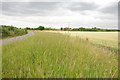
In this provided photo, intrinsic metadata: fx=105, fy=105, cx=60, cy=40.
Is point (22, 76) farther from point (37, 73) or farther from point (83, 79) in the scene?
point (83, 79)

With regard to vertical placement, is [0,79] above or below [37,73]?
below

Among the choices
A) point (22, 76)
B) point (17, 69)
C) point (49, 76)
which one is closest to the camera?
point (49, 76)

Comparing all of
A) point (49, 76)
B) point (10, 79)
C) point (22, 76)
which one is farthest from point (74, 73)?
point (10, 79)

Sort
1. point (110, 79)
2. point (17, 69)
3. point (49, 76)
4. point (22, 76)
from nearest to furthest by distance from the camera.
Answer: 1. point (49, 76)
2. point (22, 76)
3. point (110, 79)
4. point (17, 69)

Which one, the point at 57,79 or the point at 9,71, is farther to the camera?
the point at 9,71

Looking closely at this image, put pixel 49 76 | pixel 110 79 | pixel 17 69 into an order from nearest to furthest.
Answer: pixel 49 76 < pixel 110 79 < pixel 17 69

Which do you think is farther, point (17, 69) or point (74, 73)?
point (17, 69)

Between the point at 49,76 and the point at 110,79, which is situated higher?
the point at 49,76

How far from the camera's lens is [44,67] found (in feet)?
6.60

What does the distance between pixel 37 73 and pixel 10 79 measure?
48 cm

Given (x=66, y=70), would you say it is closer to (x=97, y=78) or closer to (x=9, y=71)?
(x=97, y=78)

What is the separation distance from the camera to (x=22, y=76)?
5.88 feet

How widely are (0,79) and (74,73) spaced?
126cm

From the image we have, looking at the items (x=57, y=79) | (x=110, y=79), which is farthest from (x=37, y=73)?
(x=110, y=79)
